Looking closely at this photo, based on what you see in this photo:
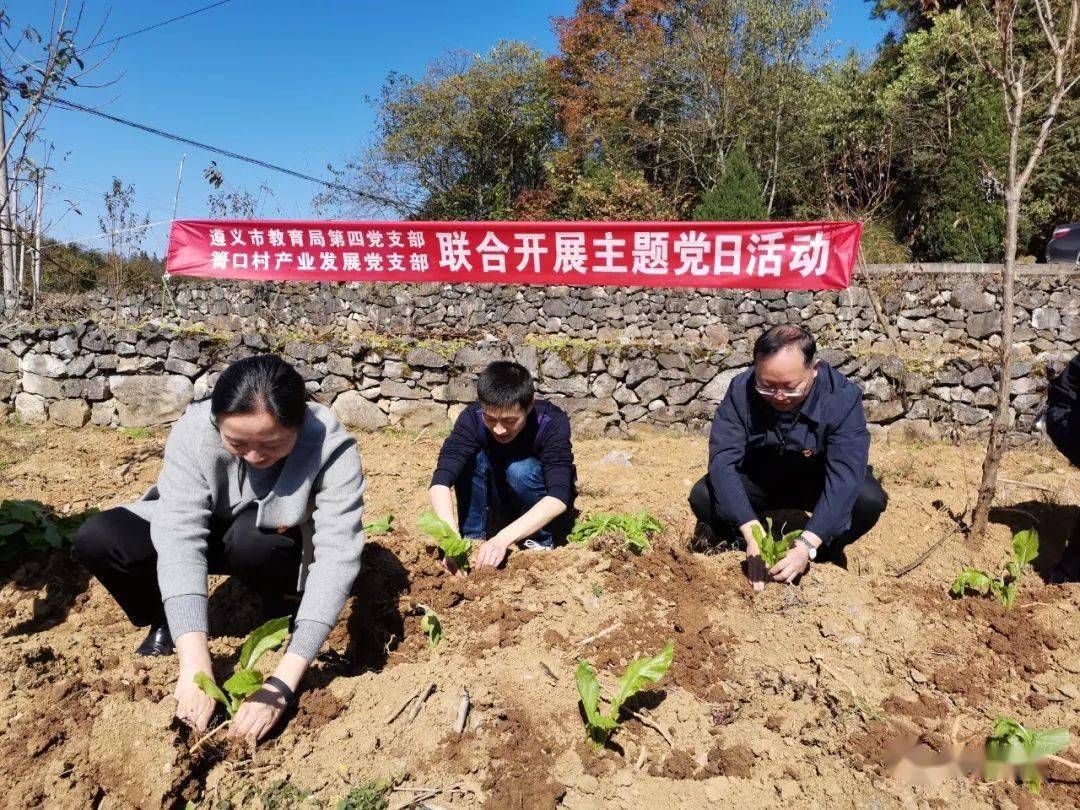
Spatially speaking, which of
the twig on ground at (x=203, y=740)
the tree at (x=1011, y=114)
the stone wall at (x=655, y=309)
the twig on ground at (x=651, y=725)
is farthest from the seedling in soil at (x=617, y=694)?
the stone wall at (x=655, y=309)

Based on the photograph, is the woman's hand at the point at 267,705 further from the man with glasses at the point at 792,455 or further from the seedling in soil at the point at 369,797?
the man with glasses at the point at 792,455

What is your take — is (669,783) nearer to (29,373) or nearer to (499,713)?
(499,713)

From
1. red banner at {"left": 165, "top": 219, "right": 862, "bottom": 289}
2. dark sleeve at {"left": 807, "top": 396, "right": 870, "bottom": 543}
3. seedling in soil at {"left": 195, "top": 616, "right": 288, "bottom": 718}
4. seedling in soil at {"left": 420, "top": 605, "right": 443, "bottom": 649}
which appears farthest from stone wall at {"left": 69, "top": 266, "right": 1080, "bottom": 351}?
seedling in soil at {"left": 195, "top": 616, "right": 288, "bottom": 718}

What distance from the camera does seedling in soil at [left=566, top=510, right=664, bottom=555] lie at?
2771 mm

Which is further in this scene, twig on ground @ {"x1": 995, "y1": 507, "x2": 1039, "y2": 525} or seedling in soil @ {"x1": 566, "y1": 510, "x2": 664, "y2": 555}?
twig on ground @ {"x1": 995, "y1": 507, "x2": 1039, "y2": 525}

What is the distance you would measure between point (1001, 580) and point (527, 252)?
6261 mm

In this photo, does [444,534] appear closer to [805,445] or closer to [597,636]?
[597,636]

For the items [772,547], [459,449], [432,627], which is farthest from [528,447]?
[772,547]

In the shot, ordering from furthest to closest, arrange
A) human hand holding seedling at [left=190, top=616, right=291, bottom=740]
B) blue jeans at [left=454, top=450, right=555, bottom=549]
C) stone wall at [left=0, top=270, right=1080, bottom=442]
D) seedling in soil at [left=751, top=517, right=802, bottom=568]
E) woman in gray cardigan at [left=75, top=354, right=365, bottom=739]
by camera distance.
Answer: stone wall at [left=0, top=270, right=1080, bottom=442]
blue jeans at [left=454, top=450, right=555, bottom=549]
seedling in soil at [left=751, top=517, right=802, bottom=568]
woman in gray cardigan at [left=75, top=354, right=365, bottom=739]
human hand holding seedling at [left=190, top=616, right=291, bottom=740]

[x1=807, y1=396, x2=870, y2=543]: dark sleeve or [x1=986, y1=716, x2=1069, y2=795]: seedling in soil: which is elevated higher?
[x1=807, y1=396, x2=870, y2=543]: dark sleeve

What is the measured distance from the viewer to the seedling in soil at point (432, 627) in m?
2.33

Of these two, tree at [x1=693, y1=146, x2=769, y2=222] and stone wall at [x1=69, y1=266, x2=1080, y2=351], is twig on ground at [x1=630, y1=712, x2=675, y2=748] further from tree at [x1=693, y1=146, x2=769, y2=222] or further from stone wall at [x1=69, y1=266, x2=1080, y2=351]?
tree at [x1=693, y1=146, x2=769, y2=222]

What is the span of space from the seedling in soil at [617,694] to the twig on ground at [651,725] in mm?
53

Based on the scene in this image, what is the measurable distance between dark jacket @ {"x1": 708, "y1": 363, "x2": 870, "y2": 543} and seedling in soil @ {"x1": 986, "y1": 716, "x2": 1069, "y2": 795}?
977mm
